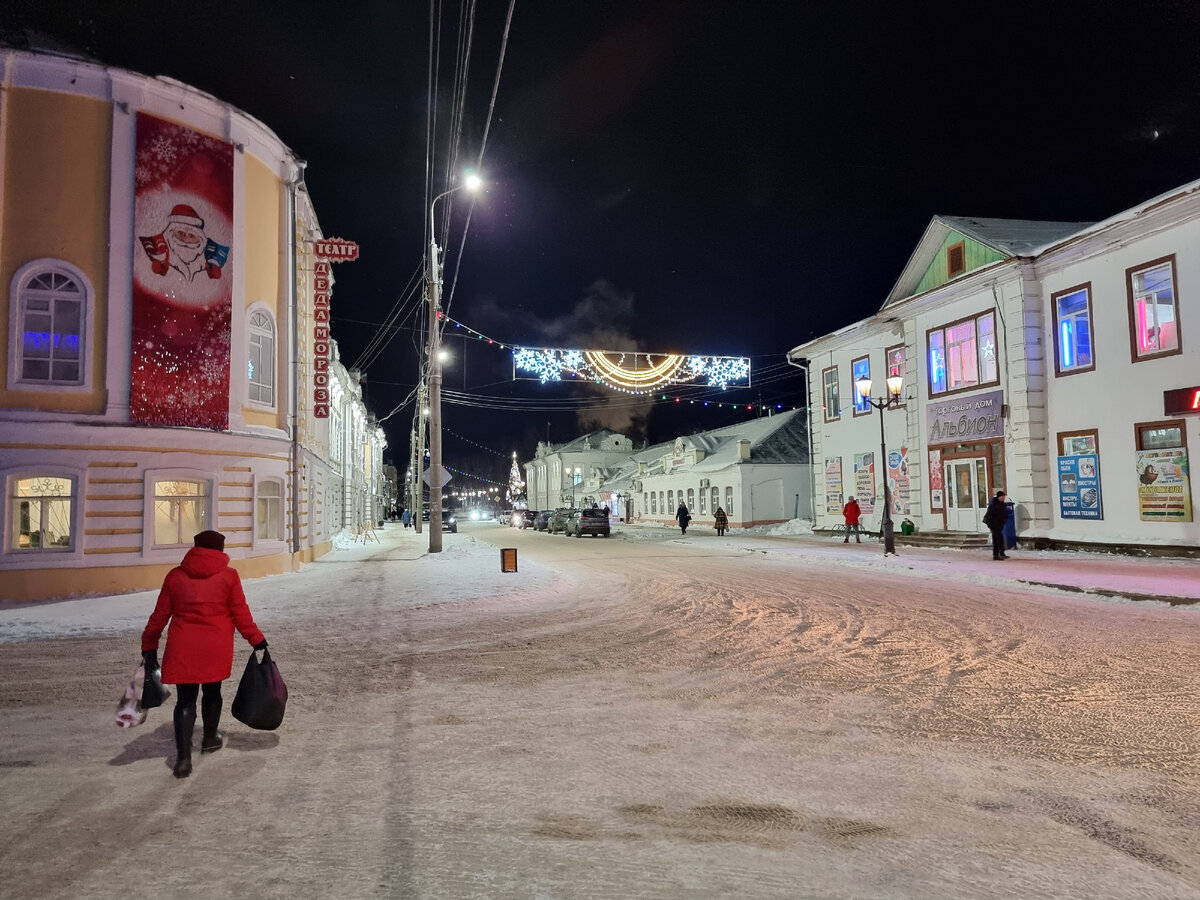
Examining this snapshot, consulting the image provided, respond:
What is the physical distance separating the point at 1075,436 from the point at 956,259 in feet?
24.2

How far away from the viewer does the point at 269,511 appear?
1827cm

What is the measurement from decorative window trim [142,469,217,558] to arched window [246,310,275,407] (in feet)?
7.93

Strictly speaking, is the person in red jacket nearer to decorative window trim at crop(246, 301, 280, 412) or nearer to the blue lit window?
decorative window trim at crop(246, 301, 280, 412)

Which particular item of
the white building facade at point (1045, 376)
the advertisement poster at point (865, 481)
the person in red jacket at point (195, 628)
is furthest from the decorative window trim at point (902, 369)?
the person in red jacket at point (195, 628)

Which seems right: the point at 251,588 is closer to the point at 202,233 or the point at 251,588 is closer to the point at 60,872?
the point at 202,233

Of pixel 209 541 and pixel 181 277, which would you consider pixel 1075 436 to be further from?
pixel 181 277

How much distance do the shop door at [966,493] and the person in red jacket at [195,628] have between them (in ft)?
75.6

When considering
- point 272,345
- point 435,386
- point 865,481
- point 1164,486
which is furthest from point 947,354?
point 272,345

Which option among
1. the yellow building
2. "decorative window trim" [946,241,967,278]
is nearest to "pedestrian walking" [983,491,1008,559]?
"decorative window trim" [946,241,967,278]

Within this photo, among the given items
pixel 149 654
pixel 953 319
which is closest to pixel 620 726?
pixel 149 654

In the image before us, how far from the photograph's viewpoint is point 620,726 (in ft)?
19.5

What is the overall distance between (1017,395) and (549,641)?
58.5ft

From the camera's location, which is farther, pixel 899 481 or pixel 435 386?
pixel 899 481

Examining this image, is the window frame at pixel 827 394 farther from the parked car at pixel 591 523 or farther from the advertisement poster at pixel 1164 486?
the advertisement poster at pixel 1164 486
